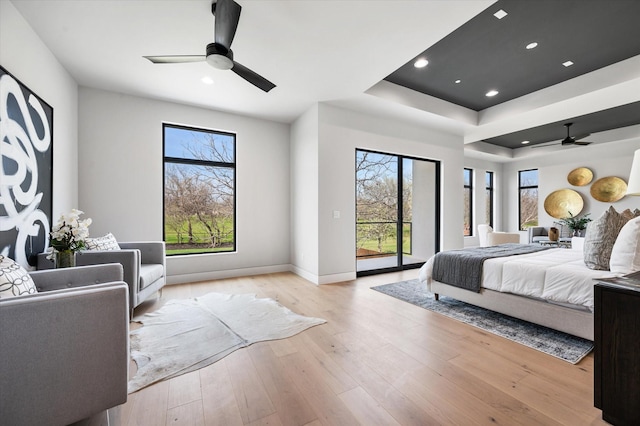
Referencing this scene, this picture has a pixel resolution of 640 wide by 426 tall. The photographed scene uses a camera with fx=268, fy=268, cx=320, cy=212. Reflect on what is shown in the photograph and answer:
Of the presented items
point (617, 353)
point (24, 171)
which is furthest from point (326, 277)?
point (24, 171)

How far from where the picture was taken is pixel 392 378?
182 cm

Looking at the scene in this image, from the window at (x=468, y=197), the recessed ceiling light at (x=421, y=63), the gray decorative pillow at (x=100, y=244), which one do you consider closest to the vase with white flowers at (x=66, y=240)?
the gray decorative pillow at (x=100, y=244)

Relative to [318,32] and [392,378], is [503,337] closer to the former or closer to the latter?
[392,378]

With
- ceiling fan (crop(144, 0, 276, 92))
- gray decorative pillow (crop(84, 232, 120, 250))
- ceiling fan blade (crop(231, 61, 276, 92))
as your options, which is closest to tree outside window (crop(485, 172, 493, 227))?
ceiling fan blade (crop(231, 61, 276, 92))

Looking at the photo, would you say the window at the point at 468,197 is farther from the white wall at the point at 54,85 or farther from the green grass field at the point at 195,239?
the white wall at the point at 54,85

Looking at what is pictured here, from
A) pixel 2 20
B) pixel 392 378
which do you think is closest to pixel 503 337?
pixel 392 378

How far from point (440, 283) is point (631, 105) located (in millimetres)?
4866

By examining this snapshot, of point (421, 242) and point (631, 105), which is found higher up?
point (631, 105)

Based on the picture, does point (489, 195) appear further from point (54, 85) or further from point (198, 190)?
point (54, 85)

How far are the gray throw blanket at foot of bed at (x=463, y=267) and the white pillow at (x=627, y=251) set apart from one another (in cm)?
96

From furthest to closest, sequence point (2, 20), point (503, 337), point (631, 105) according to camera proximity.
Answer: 1. point (631, 105)
2. point (503, 337)
3. point (2, 20)

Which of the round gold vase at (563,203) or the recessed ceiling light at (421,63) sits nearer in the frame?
the recessed ceiling light at (421,63)

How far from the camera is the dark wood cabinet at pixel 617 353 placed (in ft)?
4.36

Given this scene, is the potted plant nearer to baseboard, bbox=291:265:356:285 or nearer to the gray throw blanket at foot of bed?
the gray throw blanket at foot of bed
